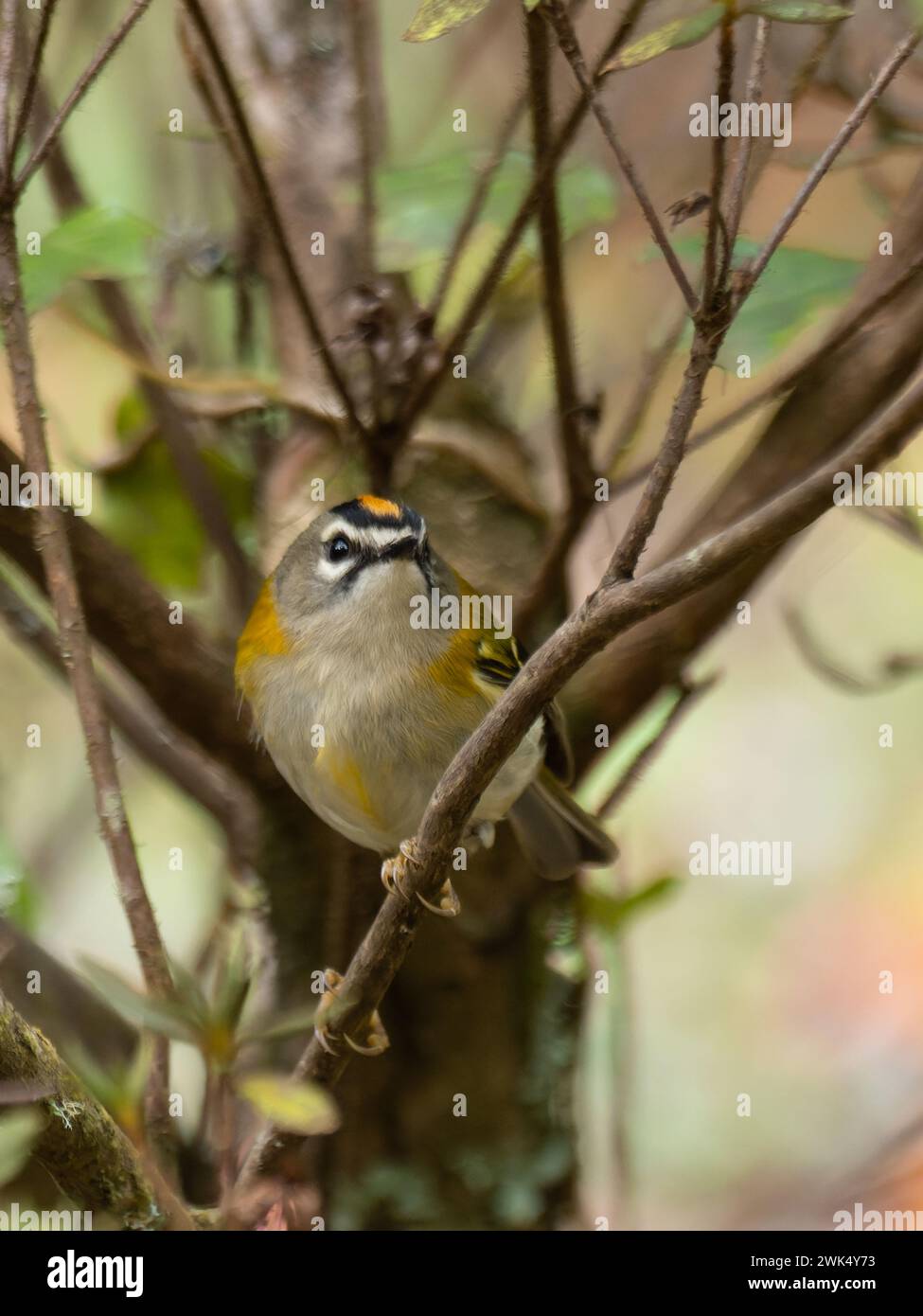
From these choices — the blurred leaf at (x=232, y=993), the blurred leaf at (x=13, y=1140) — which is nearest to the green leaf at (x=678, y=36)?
the blurred leaf at (x=232, y=993)

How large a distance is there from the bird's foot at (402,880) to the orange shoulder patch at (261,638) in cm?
50

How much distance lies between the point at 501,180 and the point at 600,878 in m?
1.37

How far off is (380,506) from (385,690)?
1.08 ft

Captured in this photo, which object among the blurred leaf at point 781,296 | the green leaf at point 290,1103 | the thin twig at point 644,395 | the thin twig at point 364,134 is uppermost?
the thin twig at point 364,134

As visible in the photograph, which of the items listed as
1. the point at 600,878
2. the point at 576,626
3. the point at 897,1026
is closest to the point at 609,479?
the point at 600,878

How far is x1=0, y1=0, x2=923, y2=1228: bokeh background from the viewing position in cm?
295

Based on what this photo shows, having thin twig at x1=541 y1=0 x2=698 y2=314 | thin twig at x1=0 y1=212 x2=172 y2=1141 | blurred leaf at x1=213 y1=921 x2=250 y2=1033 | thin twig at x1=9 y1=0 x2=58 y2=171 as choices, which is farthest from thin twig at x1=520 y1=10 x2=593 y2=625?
blurred leaf at x1=213 y1=921 x2=250 y2=1033

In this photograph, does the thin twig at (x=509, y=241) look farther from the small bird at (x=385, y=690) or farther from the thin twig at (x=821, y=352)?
the thin twig at (x=821, y=352)

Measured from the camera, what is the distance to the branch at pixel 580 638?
1286mm

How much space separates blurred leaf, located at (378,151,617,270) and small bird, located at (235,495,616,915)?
1.54 feet

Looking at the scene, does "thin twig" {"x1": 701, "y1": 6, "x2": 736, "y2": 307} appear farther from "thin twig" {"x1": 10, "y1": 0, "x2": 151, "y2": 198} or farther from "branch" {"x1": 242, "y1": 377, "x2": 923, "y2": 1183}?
"thin twig" {"x1": 10, "y1": 0, "x2": 151, "y2": 198}

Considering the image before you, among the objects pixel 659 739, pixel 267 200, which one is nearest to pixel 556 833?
pixel 659 739

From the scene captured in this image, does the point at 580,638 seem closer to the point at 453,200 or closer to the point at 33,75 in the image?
the point at 33,75

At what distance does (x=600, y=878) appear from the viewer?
2898 millimetres
